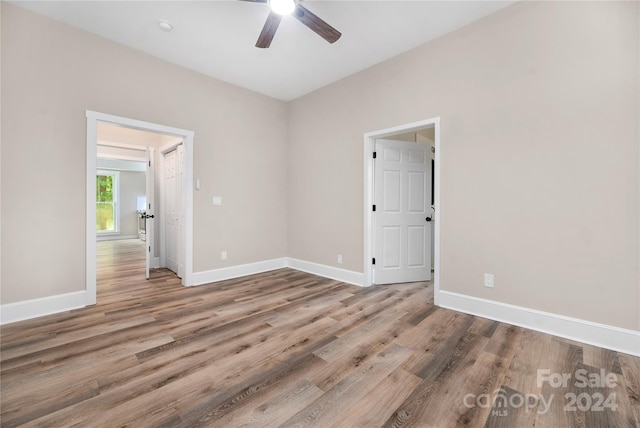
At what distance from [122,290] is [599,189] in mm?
5369

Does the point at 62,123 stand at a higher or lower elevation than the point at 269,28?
lower

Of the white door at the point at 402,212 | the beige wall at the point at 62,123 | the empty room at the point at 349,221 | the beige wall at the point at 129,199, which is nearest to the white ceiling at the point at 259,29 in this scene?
the empty room at the point at 349,221

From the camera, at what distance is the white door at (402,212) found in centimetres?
388

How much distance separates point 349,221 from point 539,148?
238 centimetres

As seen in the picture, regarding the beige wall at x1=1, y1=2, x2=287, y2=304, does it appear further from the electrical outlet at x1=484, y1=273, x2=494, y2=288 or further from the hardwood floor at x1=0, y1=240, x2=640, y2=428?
the electrical outlet at x1=484, y1=273, x2=494, y2=288

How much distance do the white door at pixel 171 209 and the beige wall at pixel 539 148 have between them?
11.8 ft

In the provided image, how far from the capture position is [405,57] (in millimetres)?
3377

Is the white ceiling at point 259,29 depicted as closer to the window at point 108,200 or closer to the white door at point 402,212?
the white door at point 402,212

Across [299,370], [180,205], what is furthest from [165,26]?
[299,370]

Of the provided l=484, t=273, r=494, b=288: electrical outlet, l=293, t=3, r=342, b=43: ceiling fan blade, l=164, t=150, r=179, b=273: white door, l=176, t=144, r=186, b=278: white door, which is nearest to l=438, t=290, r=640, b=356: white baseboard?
l=484, t=273, r=494, b=288: electrical outlet

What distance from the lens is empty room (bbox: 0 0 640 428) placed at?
1.68m

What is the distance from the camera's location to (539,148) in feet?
8.07

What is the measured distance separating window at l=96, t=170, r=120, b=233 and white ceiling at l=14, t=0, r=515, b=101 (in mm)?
8232

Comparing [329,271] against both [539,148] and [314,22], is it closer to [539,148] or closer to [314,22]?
[539,148]
